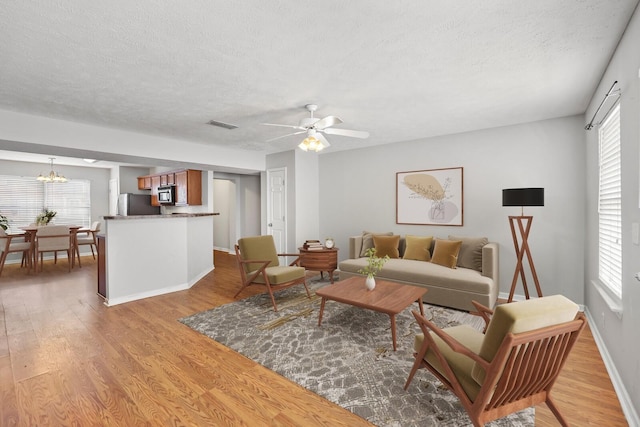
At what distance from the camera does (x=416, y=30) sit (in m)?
1.91

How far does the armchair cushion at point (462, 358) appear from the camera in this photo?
164cm

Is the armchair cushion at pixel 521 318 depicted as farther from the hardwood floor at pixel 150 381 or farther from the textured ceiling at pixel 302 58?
the textured ceiling at pixel 302 58

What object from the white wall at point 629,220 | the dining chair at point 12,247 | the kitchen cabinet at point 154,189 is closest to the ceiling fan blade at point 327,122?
the white wall at point 629,220

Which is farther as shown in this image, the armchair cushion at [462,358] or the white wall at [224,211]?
the white wall at [224,211]

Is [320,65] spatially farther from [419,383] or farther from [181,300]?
[181,300]

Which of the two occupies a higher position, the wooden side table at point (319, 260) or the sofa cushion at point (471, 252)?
the sofa cushion at point (471, 252)

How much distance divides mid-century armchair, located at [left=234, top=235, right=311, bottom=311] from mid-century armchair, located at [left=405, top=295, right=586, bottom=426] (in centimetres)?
248

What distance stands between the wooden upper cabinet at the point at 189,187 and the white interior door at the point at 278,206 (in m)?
1.83

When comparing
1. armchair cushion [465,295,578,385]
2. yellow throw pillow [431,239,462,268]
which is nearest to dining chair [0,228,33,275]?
yellow throw pillow [431,239,462,268]

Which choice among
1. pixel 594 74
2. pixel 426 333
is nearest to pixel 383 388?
pixel 426 333

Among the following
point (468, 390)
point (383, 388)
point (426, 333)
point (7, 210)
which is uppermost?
point (7, 210)

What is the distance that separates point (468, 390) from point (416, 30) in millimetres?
2178

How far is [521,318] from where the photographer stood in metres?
1.40

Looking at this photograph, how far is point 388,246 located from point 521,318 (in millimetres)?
3440
